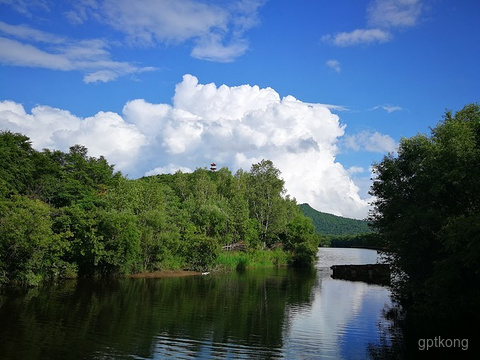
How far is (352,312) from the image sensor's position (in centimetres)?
3538

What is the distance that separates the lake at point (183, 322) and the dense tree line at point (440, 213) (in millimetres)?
5616

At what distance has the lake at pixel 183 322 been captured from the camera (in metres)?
21.2

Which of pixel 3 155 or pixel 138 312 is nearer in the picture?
pixel 138 312

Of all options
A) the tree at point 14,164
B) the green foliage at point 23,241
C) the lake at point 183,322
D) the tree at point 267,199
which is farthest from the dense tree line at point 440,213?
the tree at point 267,199

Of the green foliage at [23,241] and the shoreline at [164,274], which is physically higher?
the green foliage at [23,241]

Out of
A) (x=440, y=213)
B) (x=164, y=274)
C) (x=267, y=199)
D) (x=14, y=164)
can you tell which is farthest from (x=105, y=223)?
(x=267, y=199)

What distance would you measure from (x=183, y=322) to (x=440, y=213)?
69.9 feet

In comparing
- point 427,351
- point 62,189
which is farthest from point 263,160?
point 427,351

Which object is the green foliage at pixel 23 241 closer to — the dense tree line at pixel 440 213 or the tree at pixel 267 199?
the dense tree line at pixel 440 213

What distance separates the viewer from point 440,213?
28938 millimetres

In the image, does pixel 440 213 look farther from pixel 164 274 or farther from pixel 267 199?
pixel 267 199

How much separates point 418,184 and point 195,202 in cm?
5835

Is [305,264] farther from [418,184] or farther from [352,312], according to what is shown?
[418,184]

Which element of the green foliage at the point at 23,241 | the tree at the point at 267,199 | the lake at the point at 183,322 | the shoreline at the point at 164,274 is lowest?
the shoreline at the point at 164,274
